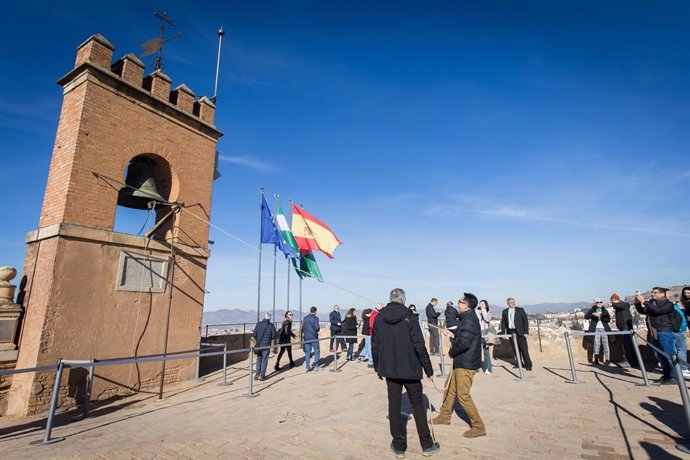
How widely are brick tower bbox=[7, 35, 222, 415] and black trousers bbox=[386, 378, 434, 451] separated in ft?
22.9

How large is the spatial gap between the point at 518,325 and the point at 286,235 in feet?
29.4

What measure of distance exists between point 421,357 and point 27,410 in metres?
7.62

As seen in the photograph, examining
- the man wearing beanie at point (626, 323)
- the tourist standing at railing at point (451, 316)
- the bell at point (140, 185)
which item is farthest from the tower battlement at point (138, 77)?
the man wearing beanie at point (626, 323)

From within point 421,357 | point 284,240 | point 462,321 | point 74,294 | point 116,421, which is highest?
point 284,240

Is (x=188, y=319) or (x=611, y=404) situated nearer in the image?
(x=611, y=404)

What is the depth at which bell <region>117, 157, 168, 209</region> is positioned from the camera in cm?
923

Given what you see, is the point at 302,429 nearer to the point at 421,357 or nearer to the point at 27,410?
the point at 421,357

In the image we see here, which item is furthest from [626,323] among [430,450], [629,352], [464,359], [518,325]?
[430,450]

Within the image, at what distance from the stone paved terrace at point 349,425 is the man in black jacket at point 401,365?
28 centimetres

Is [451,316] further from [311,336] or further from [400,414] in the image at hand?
[400,414]

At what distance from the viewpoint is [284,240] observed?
47.6 ft

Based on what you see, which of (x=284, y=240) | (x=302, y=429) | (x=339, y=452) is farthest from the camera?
(x=284, y=240)

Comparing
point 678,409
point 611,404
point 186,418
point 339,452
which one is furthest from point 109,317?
point 678,409

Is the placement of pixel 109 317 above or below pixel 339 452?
above
